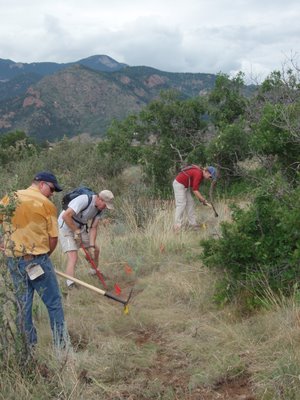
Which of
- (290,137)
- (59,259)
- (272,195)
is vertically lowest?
(59,259)

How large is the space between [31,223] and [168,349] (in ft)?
5.46

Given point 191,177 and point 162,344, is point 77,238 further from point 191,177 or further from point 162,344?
point 191,177

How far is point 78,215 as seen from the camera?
21.6 ft

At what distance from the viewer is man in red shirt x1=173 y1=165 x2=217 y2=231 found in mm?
9117

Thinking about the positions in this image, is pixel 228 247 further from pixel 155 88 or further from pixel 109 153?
pixel 155 88

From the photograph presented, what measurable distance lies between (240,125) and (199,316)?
305 inches

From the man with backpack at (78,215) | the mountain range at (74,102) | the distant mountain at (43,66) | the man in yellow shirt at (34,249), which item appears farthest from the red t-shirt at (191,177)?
the distant mountain at (43,66)

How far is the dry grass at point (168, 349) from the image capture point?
145 inches

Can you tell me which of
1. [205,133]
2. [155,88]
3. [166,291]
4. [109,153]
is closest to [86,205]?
[166,291]

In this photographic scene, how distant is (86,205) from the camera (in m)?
6.41

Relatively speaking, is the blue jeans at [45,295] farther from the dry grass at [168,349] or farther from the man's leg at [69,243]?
the man's leg at [69,243]

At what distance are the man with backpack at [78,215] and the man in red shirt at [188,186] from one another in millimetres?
2653

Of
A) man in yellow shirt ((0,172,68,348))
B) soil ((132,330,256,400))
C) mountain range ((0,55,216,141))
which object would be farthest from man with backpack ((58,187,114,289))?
mountain range ((0,55,216,141))

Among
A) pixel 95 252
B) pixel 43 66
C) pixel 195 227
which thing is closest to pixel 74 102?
pixel 195 227
